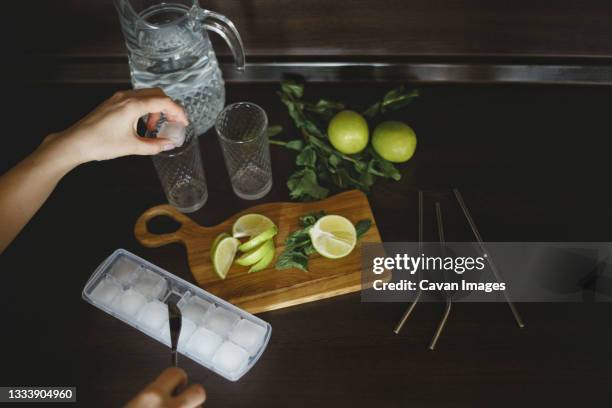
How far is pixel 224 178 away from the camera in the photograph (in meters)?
1.27

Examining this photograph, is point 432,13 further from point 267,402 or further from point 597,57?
point 267,402

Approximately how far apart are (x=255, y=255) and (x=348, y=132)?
1.18 ft

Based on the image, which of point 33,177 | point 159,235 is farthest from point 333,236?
point 33,177

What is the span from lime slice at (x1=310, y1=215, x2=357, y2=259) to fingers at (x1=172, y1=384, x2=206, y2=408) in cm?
40

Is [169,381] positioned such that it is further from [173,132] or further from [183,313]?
[173,132]

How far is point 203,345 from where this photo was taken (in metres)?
1.00

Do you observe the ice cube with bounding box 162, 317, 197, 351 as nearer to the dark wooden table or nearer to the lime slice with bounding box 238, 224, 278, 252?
the dark wooden table

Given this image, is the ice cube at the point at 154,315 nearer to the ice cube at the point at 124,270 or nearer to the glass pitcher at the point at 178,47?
the ice cube at the point at 124,270

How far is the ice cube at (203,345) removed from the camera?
1.00 m

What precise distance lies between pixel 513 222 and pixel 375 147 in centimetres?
35

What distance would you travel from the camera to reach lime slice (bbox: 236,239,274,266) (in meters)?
1.11

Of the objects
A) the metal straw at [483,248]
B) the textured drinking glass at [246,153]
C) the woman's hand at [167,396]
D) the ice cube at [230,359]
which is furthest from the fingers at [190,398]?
the metal straw at [483,248]

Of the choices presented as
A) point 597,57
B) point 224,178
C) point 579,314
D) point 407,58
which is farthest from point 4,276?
point 597,57

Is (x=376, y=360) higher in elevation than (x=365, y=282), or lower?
lower
